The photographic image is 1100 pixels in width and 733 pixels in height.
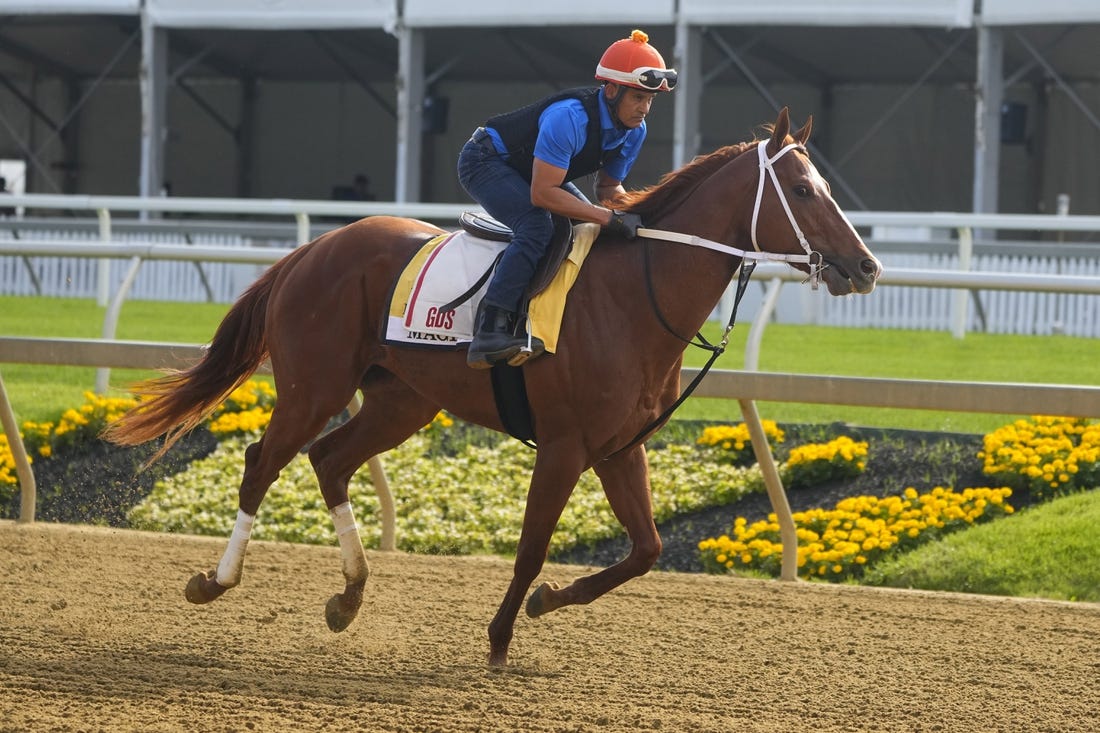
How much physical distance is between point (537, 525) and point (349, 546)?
840 millimetres

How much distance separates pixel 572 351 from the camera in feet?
16.2

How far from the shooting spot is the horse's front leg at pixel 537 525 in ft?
15.9

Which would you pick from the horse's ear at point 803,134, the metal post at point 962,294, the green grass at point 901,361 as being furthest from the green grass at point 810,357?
the horse's ear at point 803,134

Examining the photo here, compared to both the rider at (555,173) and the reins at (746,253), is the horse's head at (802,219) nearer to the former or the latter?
the reins at (746,253)

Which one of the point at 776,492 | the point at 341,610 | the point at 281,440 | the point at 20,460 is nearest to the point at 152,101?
the point at 20,460

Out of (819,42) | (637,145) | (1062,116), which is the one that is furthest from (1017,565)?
(1062,116)

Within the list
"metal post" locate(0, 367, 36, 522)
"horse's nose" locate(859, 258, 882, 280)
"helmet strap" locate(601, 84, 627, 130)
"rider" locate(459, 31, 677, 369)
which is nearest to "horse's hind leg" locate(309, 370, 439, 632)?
"rider" locate(459, 31, 677, 369)

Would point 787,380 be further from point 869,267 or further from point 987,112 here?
point 987,112

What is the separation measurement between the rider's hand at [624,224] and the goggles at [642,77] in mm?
432

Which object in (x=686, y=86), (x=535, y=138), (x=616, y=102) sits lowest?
(x=535, y=138)

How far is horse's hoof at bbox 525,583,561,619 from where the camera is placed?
5102mm

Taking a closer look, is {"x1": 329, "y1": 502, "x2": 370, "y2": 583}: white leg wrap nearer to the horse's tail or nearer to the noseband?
the horse's tail

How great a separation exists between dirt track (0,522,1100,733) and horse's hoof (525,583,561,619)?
0.43 feet

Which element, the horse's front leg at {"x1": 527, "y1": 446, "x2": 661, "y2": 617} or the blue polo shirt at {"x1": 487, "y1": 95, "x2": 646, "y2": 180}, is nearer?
the blue polo shirt at {"x1": 487, "y1": 95, "x2": 646, "y2": 180}
